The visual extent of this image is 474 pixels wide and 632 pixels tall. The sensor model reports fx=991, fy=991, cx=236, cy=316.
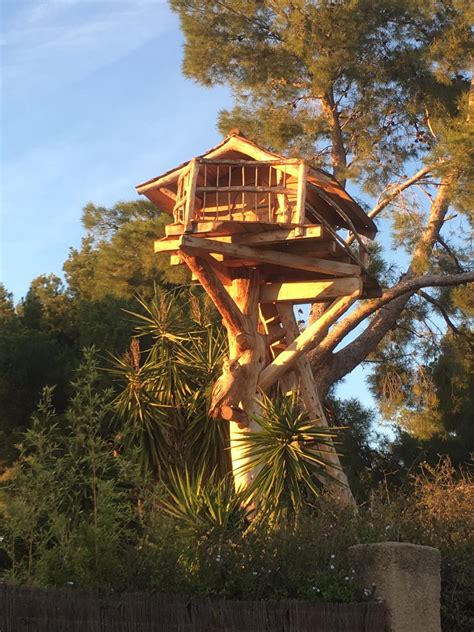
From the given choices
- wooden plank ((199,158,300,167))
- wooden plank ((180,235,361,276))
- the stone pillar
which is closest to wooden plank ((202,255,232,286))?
wooden plank ((180,235,361,276))

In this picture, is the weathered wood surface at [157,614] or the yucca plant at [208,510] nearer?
the weathered wood surface at [157,614]

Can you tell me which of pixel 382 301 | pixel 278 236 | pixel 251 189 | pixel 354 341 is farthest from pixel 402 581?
pixel 354 341

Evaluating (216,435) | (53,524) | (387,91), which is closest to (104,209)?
(387,91)

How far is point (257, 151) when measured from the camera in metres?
12.8

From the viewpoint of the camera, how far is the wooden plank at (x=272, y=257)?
11523 mm

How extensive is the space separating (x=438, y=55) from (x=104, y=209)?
1010 centimetres

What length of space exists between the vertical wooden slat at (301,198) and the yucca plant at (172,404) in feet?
11.8

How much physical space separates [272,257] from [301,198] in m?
1.08

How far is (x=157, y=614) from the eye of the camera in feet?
21.6

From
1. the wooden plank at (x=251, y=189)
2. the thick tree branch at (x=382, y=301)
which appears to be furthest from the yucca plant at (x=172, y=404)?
the thick tree branch at (x=382, y=301)

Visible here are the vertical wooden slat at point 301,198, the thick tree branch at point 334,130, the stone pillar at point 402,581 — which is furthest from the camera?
the thick tree branch at point 334,130

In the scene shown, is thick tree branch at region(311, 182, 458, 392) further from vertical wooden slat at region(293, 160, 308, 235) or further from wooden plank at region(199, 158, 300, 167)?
vertical wooden slat at region(293, 160, 308, 235)

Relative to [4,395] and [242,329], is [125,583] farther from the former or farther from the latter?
[4,395]

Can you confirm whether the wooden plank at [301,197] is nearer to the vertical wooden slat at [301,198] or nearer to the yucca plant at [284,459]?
the vertical wooden slat at [301,198]
